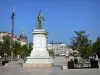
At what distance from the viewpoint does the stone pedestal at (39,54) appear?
40.6 m

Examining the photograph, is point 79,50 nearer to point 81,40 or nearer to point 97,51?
point 81,40

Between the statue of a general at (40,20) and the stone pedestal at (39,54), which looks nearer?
the stone pedestal at (39,54)

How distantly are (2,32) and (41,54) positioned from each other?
13628cm

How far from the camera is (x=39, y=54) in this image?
41375 millimetres

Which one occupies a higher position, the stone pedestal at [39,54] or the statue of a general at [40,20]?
the statue of a general at [40,20]

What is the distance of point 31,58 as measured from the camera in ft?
134

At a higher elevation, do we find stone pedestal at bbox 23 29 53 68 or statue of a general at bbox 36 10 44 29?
statue of a general at bbox 36 10 44 29

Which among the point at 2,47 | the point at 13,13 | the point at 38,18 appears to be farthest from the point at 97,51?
the point at 38,18

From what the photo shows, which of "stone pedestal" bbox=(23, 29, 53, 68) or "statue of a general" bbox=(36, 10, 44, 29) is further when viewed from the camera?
"statue of a general" bbox=(36, 10, 44, 29)

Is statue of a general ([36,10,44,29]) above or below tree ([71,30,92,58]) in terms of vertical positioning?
above

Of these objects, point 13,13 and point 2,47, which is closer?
point 13,13

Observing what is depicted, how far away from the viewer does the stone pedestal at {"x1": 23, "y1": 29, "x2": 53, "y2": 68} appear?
4063cm

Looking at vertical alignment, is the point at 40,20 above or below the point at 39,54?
above

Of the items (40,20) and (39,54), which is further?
(40,20)
